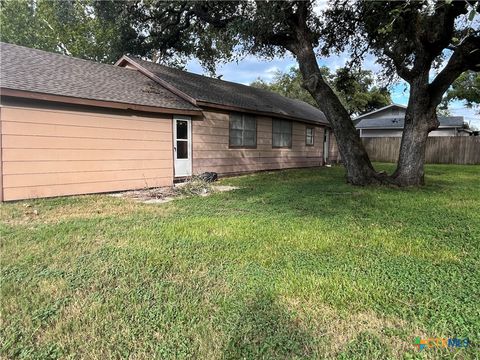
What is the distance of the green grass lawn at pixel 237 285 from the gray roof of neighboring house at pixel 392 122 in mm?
21546

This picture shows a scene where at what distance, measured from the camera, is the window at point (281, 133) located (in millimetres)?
13180

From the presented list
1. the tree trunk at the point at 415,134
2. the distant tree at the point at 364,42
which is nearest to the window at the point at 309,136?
the distant tree at the point at 364,42

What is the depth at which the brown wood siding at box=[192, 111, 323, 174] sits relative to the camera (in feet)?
32.8

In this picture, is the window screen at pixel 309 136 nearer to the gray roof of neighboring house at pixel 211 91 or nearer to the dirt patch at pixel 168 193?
the gray roof of neighboring house at pixel 211 91

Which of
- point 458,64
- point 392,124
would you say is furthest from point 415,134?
point 392,124

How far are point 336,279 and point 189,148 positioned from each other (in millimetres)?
7468

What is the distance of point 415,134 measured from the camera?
826 cm

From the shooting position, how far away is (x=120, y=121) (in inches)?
308

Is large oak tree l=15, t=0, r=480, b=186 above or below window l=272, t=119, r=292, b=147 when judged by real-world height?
above

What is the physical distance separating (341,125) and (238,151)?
158 inches

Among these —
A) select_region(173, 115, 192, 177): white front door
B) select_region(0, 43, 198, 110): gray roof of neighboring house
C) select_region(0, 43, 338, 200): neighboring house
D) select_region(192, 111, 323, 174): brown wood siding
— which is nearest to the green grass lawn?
select_region(0, 43, 338, 200): neighboring house

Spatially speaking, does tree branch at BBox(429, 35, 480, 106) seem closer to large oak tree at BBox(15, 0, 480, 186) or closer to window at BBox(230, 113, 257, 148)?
large oak tree at BBox(15, 0, 480, 186)

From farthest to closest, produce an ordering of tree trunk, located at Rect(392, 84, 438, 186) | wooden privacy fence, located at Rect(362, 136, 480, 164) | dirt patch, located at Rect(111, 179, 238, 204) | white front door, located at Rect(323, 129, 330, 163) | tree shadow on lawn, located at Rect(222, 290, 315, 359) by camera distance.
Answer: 1. wooden privacy fence, located at Rect(362, 136, 480, 164)
2. white front door, located at Rect(323, 129, 330, 163)
3. tree trunk, located at Rect(392, 84, 438, 186)
4. dirt patch, located at Rect(111, 179, 238, 204)
5. tree shadow on lawn, located at Rect(222, 290, 315, 359)

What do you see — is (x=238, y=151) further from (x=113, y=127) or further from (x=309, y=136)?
(x=309, y=136)
